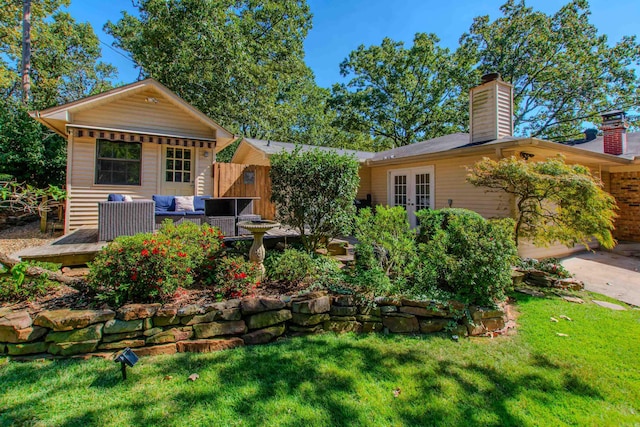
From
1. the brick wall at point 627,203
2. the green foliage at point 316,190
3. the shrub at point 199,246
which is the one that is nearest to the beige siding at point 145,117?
the green foliage at point 316,190

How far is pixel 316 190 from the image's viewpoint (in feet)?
15.1

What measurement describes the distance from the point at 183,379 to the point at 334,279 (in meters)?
2.08

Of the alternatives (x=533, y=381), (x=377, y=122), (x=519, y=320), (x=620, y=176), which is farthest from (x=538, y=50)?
(x=533, y=381)

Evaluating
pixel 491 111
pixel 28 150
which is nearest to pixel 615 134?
pixel 491 111

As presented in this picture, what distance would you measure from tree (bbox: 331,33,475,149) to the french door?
12.6 m

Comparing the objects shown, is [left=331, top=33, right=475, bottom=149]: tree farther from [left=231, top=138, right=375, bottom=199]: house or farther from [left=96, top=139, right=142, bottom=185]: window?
[left=96, top=139, right=142, bottom=185]: window

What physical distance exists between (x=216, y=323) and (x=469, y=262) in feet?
9.85

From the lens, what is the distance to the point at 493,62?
19.9 m

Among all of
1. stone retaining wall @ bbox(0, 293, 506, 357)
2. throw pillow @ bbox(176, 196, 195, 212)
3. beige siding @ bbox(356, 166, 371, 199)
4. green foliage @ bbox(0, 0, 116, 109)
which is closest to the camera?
stone retaining wall @ bbox(0, 293, 506, 357)

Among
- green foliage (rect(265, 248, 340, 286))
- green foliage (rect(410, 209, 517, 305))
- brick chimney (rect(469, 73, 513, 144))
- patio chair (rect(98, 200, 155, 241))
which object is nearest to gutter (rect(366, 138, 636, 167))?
brick chimney (rect(469, 73, 513, 144))

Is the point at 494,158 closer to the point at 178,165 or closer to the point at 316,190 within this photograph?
the point at 316,190

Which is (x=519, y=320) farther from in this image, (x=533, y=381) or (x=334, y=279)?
(x=334, y=279)

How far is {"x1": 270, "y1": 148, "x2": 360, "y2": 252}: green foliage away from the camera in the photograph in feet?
15.0

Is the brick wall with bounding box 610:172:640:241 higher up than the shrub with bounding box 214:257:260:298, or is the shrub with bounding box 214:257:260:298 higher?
the brick wall with bounding box 610:172:640:241
